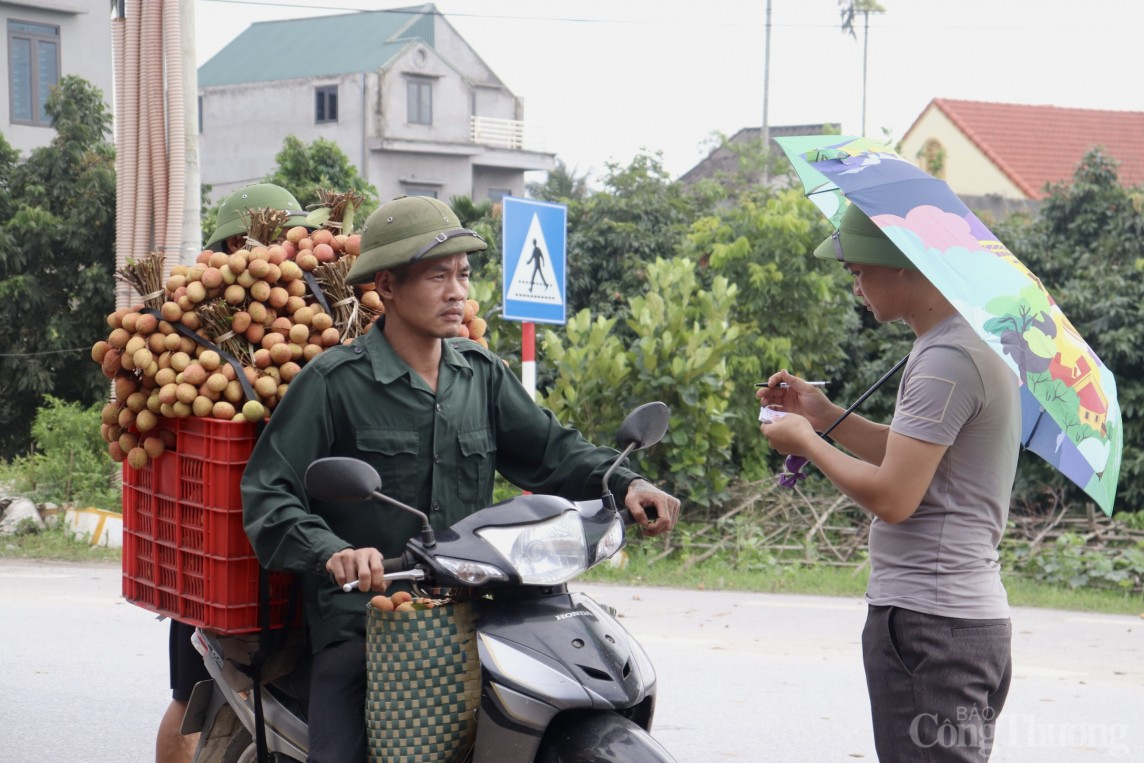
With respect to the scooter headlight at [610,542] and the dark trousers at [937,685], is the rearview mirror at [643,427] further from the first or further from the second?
the dark trousers at [937,685]

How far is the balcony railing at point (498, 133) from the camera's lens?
43844 millimetres

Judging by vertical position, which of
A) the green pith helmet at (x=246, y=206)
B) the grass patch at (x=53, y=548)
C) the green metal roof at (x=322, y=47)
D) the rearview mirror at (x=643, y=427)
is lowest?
the grass patch at (x=53, y=548)

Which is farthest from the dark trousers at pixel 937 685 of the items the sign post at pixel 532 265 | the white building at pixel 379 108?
the white building at pixel 379 108

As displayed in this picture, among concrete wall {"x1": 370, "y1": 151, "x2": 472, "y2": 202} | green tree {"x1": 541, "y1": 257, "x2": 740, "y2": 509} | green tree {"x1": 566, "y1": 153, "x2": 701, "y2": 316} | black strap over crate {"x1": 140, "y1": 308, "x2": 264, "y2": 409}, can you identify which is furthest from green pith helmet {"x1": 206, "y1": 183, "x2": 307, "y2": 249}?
concrete wall {"x1": 370, "y1": 151, "x2": 472, "y2": 202}

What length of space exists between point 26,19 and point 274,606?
22.9 m

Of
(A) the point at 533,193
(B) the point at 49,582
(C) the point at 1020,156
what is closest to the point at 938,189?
(B) the point at 49,582

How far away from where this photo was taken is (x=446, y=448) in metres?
3.20

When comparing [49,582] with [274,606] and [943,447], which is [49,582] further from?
[943,447]

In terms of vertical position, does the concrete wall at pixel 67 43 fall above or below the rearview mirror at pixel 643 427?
above

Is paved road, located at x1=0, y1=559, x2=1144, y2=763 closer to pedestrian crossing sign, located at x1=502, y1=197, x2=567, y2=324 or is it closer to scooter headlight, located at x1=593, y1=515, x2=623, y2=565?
pedestrian crossing sign, located at x1=502, y1=197, x2=567, y2=324

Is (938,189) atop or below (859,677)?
atop

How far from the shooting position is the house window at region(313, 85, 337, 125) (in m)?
41.4

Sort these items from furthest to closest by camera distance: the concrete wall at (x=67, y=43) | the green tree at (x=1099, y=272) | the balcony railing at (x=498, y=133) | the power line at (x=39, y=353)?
the balcony railing at (x=498, y=133)
the concrete wall at (x=67, y=43)
the power line at (x=39, y=353)
the green tree at (x=1099, y=272)

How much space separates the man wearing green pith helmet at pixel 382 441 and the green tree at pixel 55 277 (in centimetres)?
1333
